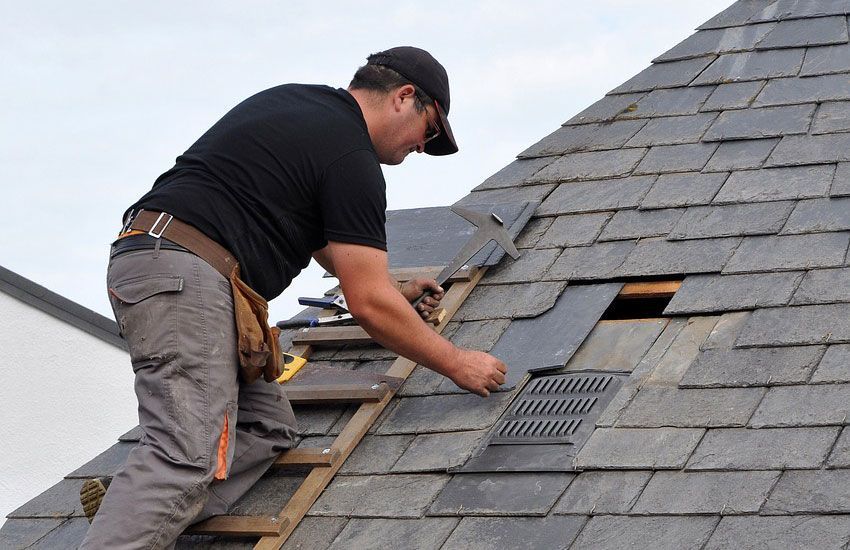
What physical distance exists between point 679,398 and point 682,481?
410mm

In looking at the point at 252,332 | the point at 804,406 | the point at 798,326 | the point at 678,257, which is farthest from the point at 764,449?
the point at 252,332

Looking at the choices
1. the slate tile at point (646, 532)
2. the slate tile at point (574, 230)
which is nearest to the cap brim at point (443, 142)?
the slate tile at point (574, 230)

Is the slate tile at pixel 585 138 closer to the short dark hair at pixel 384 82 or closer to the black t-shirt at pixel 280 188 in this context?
the short dark hair at pixel 384 82

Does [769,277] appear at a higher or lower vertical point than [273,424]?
lower

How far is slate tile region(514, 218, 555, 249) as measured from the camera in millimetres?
4680

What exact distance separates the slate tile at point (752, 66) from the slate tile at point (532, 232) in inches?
47.6

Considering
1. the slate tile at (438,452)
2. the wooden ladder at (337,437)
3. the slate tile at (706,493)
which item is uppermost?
the wooden ladder at (337,437)

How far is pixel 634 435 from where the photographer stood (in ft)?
10.7

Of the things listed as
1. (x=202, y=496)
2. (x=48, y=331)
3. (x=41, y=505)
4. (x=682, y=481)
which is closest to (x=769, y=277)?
(x=682, y=481)

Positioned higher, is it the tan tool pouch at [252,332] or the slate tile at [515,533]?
the tan tool pouch at [252,332]

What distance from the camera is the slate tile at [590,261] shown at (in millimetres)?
4262

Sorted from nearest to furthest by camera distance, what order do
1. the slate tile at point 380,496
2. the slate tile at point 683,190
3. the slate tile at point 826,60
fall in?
1. the slate tile at point 380,496
2. the slate tile at point 683,190
3. the slate tile at point 826,60

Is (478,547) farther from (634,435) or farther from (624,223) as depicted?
(624,223)

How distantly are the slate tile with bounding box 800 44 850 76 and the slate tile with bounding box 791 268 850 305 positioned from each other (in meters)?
1.71
